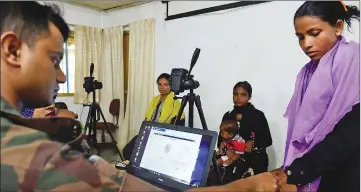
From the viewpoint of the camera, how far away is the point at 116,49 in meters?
4.12

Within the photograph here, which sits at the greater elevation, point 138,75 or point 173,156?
point 138,75

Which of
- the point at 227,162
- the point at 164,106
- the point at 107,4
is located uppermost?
the point at 107,4

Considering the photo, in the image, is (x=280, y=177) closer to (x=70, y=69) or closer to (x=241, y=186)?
(x=241, y=186)

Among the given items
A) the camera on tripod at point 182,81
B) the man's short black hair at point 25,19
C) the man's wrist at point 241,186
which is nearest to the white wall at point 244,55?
the camera on tripod at point 182,81

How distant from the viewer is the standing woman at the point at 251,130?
2.34m

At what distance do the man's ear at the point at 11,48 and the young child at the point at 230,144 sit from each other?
1885mm

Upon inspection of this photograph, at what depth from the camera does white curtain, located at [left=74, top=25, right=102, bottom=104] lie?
4.02m

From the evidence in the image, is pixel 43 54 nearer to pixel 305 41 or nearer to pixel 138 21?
pixel 305 41

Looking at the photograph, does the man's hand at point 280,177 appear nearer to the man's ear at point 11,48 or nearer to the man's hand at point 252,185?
the man's hand at point 252,185

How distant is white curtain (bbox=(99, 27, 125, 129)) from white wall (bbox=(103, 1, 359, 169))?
0.80 m

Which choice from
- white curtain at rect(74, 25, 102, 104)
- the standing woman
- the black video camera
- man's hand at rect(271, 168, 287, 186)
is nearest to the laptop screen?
man's hand at rect(271, 168, 287, 186)

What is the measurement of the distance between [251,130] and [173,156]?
142 cm

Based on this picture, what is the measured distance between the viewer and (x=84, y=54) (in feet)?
13.4

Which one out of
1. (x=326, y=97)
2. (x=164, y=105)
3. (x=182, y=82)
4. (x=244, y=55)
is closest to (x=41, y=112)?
(x=182, y=82)
